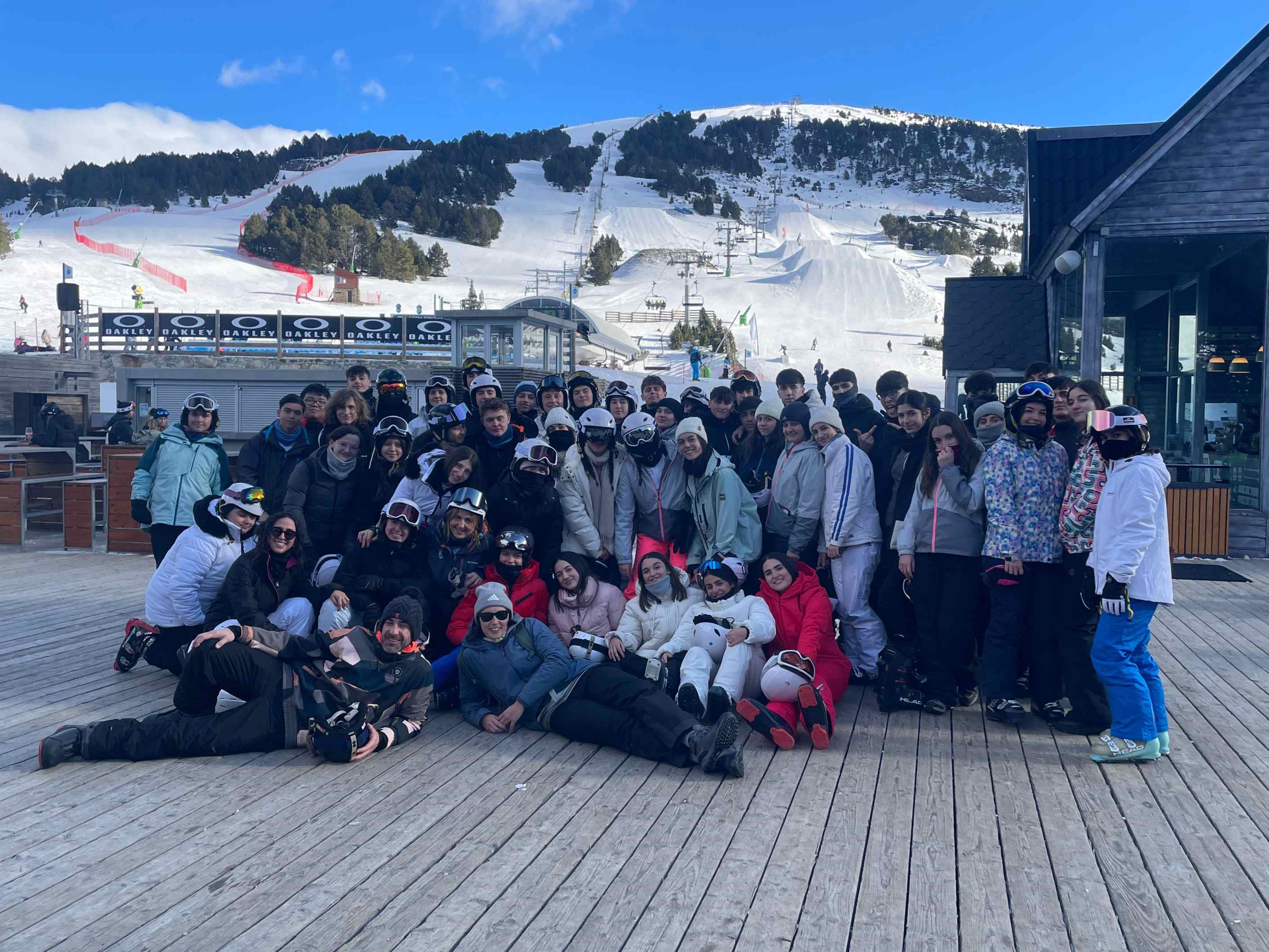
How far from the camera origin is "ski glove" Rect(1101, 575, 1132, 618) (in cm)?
415

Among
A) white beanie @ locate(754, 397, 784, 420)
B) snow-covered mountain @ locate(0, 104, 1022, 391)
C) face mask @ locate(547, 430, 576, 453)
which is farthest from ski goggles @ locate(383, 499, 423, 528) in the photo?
snow-covered mountain @ locate(0, 104, 1022, 391)

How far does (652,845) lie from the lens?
347 cm

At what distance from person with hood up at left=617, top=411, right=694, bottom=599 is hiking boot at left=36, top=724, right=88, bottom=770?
2.86 meters

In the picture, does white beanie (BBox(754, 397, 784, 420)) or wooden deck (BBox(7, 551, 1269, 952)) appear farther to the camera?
white beanie (BBox(754, 397, 784, 420))

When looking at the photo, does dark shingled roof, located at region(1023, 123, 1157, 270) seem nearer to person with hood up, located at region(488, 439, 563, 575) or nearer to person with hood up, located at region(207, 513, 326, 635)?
person with hood up, located at region(488, 439, 563, 575)

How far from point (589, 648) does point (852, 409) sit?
8.45 feet

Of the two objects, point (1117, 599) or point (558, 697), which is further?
point (558, 697)

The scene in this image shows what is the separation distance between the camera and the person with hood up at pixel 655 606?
524cm

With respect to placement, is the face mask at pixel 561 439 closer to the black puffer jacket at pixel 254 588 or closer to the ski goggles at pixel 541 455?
the ski goggles at pixel 541 455

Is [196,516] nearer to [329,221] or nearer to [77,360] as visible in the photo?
[77,360]

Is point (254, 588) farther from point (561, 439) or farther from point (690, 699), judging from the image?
point (690, 699)

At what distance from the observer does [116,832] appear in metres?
3.56

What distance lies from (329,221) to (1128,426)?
7473 cm

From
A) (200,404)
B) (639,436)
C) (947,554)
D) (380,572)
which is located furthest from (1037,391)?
(200,404)
